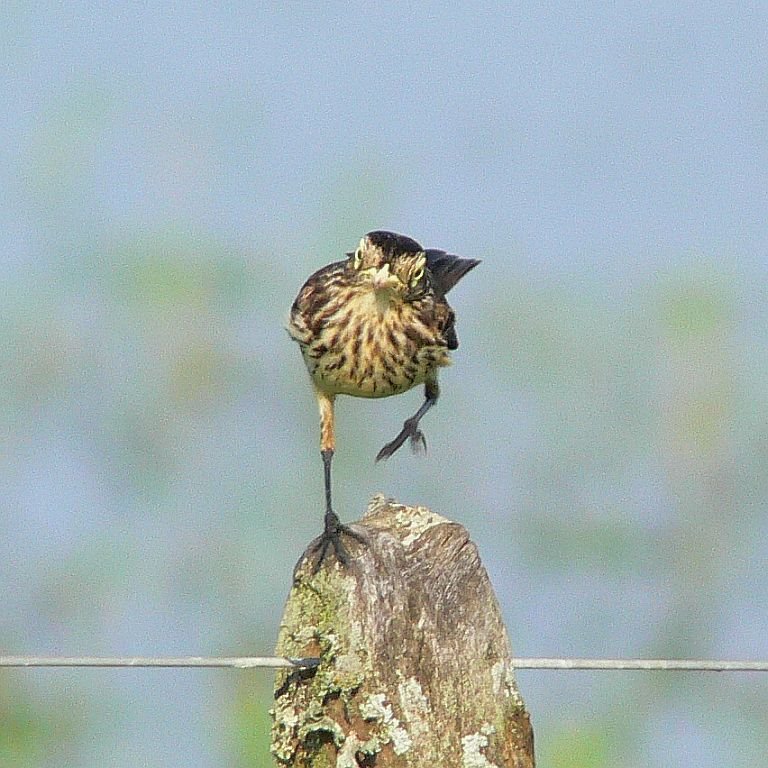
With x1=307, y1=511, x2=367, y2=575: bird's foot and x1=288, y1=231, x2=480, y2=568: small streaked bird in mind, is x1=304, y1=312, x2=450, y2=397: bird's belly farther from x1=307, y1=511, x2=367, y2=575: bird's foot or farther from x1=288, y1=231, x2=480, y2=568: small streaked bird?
x1=307, y1=511, x2=367, y2=575: bird's foot

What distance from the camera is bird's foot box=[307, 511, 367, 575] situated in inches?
145

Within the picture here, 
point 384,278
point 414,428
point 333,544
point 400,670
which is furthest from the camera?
point 414,428

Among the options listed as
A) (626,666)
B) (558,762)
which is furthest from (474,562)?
(558,762)

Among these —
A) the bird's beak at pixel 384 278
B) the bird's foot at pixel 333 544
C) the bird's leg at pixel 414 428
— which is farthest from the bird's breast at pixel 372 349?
the bird's foot at pixel 333 544

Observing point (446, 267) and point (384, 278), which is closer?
point (384, 278)

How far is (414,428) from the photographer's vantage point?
6.34m

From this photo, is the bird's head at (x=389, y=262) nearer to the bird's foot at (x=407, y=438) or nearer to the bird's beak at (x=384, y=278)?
the bird's beak at (x=384, y=278)

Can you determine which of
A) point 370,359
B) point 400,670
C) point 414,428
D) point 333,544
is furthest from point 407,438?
point 400,670

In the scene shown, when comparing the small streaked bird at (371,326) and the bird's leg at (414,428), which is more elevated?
the small streaked bird at (371,326)

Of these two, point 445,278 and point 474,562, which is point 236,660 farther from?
point 445,278

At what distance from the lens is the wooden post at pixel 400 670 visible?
3.51 meters

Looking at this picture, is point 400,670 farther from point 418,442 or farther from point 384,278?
point 418,442

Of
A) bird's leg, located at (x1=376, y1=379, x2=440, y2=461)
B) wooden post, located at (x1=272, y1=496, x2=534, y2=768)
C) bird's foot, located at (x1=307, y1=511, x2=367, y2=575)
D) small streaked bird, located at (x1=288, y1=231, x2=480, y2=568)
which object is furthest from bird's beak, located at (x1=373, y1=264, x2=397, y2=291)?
wooden post, located at (x1=272, y1=496, x2=534, y2=768)

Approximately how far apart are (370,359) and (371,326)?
0.37ft
